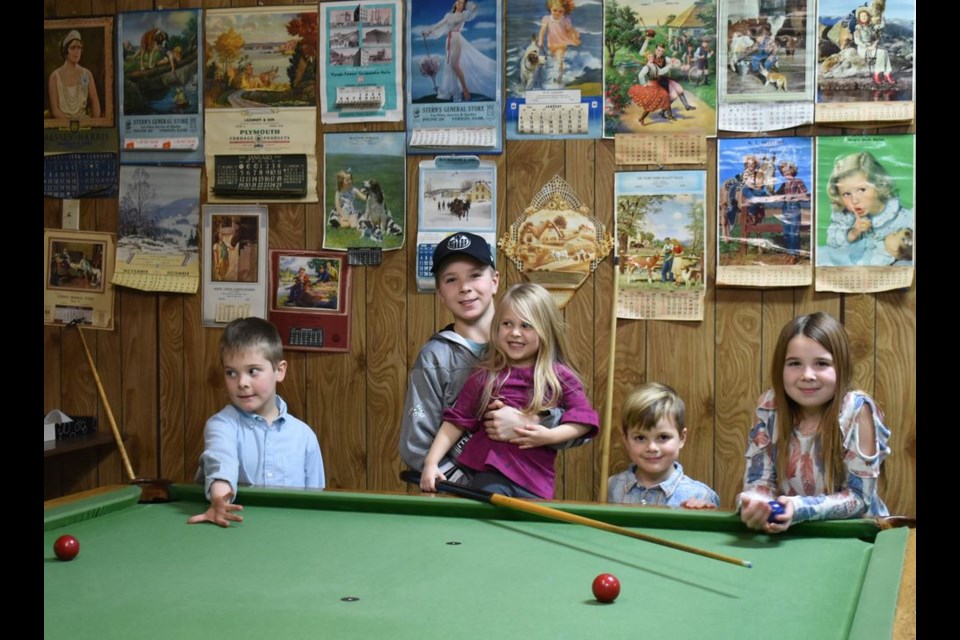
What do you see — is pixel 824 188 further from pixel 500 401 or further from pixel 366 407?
pixel 366 407

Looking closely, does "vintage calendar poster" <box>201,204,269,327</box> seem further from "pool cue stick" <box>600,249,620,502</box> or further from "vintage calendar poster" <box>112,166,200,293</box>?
"pool cue stick" <box>600,249,620,502</box>

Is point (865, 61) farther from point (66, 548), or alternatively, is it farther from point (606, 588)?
point (66, 548)

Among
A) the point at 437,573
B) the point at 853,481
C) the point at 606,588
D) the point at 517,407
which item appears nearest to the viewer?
the point at 606,588

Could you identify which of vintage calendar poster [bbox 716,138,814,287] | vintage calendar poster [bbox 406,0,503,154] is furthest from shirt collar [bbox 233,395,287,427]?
vintage calendar poster [bbox 716,138,814,287]

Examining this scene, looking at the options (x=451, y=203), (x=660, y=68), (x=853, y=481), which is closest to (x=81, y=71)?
(x=451, y=203)

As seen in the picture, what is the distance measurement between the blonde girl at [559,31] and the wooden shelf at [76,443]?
2.21 m

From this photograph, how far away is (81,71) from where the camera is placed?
416 cm

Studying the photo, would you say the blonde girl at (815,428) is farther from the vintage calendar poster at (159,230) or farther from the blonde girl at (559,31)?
the vintage calendar poster at (159,230)

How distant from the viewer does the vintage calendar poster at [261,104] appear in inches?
154

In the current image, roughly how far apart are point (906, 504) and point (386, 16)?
8.17 ft

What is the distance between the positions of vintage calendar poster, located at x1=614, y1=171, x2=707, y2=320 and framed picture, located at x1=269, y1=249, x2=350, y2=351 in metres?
1.04

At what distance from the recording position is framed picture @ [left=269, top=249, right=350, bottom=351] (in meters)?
3.89

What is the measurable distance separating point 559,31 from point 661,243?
0.83m
